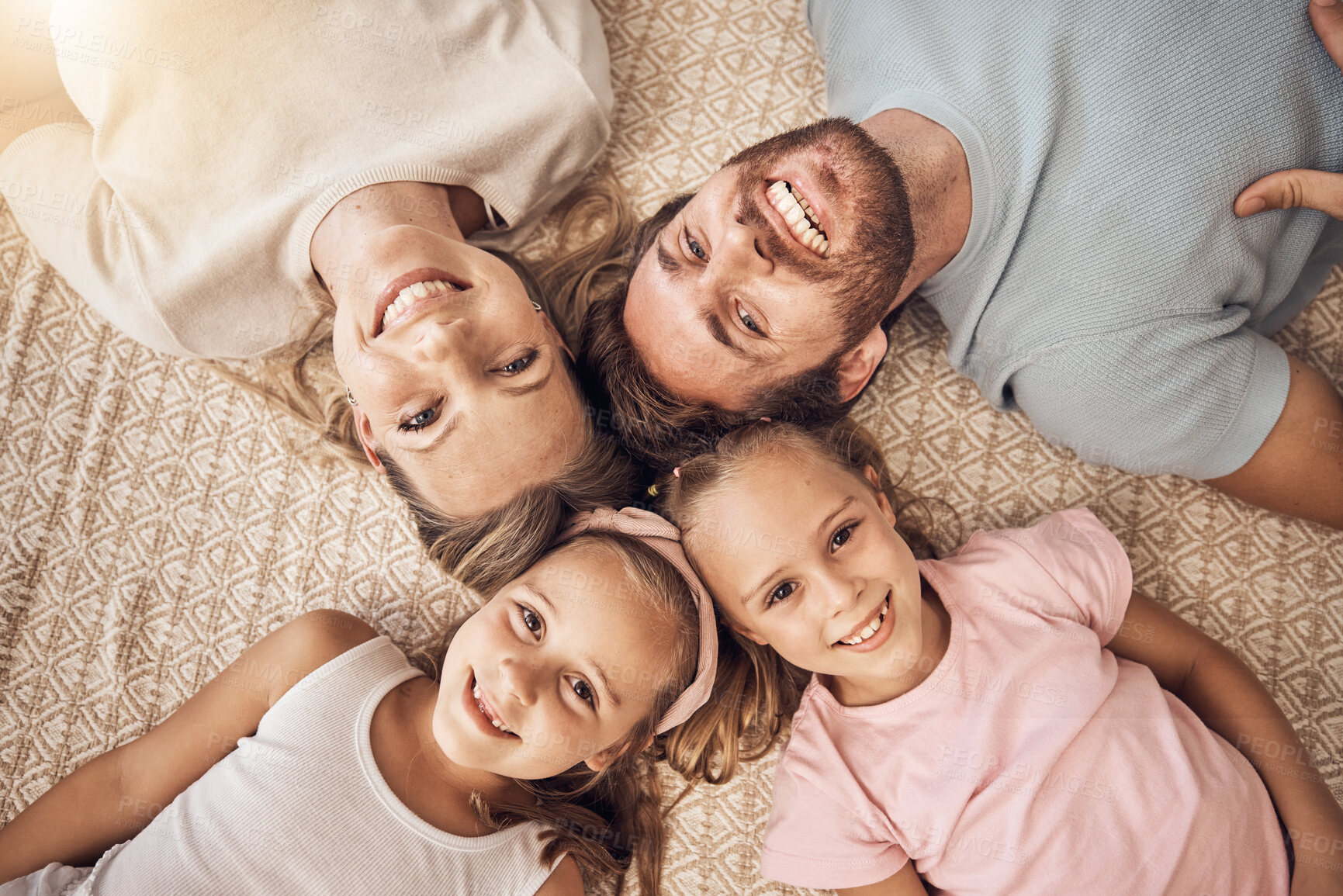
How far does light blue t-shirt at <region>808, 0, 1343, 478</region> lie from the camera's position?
1.32 m

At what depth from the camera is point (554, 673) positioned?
4.21 ft

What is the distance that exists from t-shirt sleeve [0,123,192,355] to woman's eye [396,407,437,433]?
0.55 metres

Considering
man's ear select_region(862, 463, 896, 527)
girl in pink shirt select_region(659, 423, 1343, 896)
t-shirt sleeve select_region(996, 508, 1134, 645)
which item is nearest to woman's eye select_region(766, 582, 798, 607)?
girl in pink shirt select_region(659, 423, 1343, 896)

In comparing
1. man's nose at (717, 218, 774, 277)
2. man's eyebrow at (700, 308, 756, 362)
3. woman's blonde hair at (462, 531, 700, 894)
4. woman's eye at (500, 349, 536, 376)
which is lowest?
woman's blonde hair at (462, 531, 700, 894)

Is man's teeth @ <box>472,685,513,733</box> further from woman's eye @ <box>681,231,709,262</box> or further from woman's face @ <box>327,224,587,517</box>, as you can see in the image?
woman's eye @ <box>681,231,709,262</box>

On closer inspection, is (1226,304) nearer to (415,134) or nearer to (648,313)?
(648,313)

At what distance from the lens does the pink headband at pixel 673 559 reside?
138 cm

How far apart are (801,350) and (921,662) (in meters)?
0.58

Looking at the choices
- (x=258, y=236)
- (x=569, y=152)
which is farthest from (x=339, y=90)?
(x=569, y=152)

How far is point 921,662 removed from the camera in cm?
144

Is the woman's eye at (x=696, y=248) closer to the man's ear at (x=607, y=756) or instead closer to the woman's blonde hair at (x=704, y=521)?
the woman's blonde hair at (x=704, y=521)

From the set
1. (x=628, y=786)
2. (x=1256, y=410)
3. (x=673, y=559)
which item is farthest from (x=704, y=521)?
(x=1256, y=410)

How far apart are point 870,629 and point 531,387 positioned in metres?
0.65

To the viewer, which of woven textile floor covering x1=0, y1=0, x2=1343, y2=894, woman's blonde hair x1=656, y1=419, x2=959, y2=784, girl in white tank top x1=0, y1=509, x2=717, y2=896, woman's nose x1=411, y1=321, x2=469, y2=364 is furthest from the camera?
woven textile floor covering x1=0, y1=0, x2=1343, y2=894
